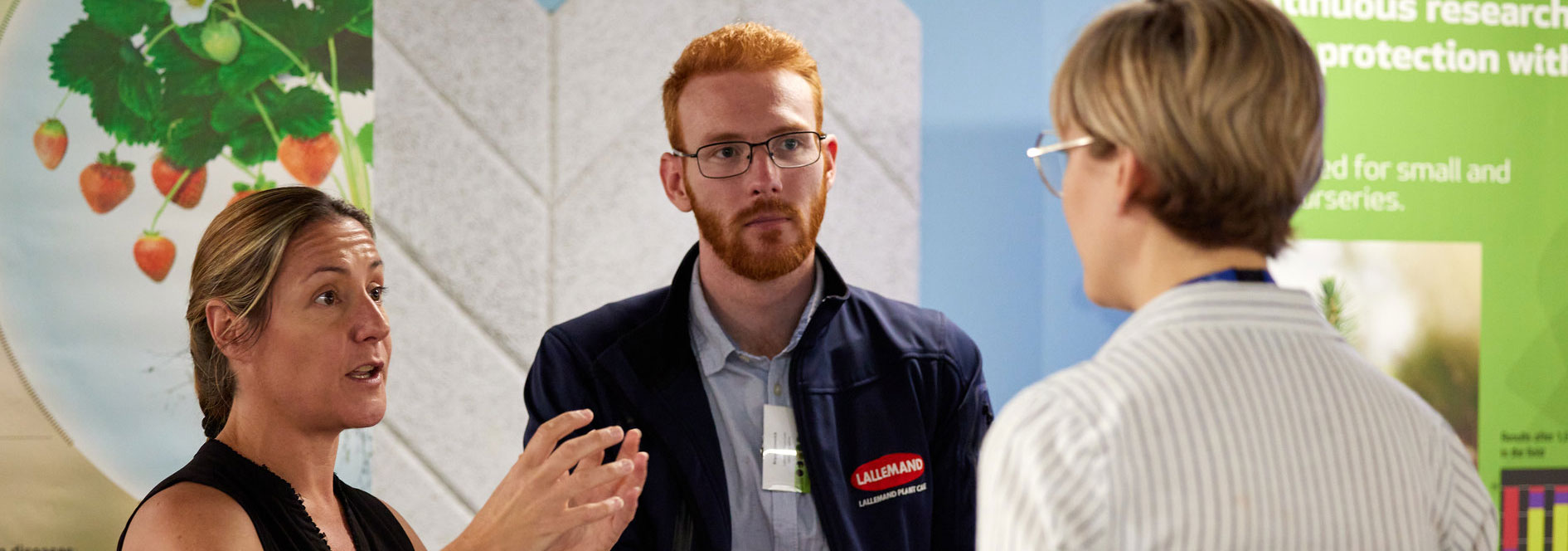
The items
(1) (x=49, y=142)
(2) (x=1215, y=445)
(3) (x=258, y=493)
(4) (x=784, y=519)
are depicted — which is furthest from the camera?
(1) (x=49, y=142)

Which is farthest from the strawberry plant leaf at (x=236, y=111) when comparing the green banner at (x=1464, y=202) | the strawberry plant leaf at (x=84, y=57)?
the green banner at (x=1464, y=202)

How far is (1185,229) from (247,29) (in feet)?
7.40

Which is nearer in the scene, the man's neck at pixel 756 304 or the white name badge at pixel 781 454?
the white name badge at pixel 781 454

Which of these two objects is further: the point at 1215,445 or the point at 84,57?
the point at 84,57

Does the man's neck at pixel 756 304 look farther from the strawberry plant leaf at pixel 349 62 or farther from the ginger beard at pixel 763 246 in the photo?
the strawberry plant leaf at pixel 349 62

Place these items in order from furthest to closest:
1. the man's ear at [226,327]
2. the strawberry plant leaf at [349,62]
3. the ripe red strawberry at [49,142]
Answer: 1. the strawberry plant leaf at [349,62]
2. the ripe red strawberry at [49,142]
3. the man's ear at [226,327]

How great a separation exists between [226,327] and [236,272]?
79 millimetres

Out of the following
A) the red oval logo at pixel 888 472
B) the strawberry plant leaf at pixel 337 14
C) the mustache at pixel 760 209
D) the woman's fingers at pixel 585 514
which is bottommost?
the red oval logo at pixel 888 472

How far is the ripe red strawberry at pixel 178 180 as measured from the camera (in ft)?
8.21

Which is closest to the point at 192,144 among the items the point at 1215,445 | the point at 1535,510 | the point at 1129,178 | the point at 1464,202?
the point at 1129,178

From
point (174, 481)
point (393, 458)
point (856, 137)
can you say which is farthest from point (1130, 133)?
point (393, 458)

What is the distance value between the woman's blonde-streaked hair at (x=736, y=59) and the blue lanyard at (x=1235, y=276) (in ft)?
3.75

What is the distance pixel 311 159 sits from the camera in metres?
2.56

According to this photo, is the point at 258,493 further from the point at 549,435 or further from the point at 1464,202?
the point at 1464,202
